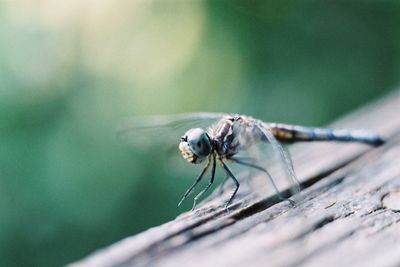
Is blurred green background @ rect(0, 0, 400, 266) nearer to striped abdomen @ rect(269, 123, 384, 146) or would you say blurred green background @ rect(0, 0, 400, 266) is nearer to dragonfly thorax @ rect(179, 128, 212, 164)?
striped abdomen @ rect(269, 123, 384, 146)

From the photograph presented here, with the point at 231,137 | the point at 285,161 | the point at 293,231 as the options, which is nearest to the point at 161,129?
the point at 231,137

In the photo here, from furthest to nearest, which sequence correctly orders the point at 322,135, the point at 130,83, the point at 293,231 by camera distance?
1. the point at 130,83
2. the point at 322,135
3. the point at 293,231

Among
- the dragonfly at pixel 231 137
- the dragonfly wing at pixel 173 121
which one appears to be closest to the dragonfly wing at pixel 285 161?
the dragonfly at pixel 231 137

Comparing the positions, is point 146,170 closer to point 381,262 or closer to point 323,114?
point 323,114

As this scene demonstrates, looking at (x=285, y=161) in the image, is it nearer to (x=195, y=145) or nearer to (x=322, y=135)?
(x=195, y=145)

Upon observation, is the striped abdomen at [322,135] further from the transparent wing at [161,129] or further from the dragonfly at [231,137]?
the transparent wing at [161,129]

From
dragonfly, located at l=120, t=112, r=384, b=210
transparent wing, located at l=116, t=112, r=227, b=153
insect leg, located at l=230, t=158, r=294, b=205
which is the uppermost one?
transparent wing, located at l=116, t=112, r=227, b=153

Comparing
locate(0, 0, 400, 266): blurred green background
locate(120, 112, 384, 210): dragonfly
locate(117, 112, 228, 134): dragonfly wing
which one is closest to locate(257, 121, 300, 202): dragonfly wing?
locate(120, 112, 384, 210): dragonfly
